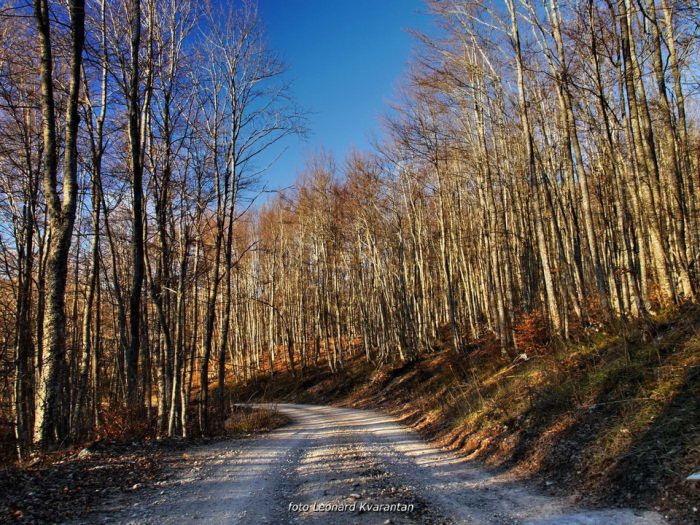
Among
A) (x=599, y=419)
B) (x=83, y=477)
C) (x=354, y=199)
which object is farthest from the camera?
(x=354, y=199)

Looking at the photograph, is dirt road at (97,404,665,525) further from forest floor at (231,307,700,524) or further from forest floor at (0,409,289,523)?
forest floor at (231,307,700,524)

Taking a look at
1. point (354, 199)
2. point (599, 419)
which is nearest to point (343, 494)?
point (599, 419)

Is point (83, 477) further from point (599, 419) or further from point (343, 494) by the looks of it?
point (599, 419)

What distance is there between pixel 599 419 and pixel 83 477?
640cm

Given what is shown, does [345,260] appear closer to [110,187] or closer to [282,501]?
[110,187]

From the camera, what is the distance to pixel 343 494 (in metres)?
4.85

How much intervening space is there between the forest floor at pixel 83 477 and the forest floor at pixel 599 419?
466 centimetres

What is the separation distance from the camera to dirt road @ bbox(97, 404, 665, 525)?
4090mm

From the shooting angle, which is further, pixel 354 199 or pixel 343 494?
pixel 354 199

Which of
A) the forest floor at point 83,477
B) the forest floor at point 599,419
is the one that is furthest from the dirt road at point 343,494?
the forest floor at point 599,419

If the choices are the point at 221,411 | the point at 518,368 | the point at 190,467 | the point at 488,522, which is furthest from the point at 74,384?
the point at 488,522

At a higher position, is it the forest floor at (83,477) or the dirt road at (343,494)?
the forest floor at (83,477)

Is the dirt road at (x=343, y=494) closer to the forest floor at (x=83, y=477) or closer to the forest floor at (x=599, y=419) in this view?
the forest floor at (x=83, y=477)

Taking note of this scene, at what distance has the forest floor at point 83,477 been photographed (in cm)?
418
